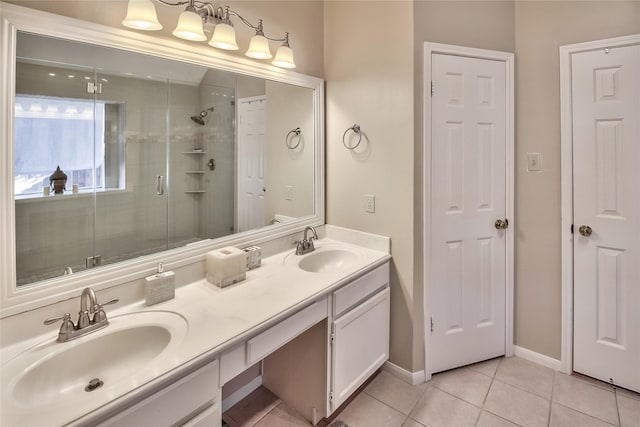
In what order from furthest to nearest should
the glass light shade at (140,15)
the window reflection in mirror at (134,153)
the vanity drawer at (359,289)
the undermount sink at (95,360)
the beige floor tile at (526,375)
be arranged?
the beige floor tile at (526,375)
the vanity drawer at (359,289)
the glass light shade at (140,15)
the window reflection in mirror at (134,153)
the undermount sink at (95,360)

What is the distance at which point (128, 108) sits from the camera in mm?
1497

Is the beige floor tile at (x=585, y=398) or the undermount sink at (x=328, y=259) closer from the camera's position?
the beige floor tile at (x=585, y=398)

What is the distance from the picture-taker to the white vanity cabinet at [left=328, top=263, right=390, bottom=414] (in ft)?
5.58

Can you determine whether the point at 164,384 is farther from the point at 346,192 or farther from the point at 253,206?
the point at 346,192

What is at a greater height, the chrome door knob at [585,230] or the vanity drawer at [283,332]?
the chrome door knob at [585,230]

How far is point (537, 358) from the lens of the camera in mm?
2299

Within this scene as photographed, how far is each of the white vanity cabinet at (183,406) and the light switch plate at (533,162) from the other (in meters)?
2.26

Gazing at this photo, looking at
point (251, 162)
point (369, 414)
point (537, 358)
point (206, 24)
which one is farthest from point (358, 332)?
point (206, 24)

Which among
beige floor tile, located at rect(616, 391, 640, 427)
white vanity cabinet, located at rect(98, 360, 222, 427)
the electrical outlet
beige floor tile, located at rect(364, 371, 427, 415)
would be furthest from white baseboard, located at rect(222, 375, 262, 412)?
beige floor tile, located at rect(616, 391, 640, 427)

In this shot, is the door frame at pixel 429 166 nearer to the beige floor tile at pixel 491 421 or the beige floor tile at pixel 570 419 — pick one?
the beige floor tile at pixel 491 421

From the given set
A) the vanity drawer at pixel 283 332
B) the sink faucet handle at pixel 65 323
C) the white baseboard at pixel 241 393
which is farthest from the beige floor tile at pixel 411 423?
the sink faucet handle at pixel 65 323

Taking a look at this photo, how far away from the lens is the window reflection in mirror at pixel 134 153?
47.5 inches

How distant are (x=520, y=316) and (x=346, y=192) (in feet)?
5.01

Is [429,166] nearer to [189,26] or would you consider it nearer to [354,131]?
[354,131]
